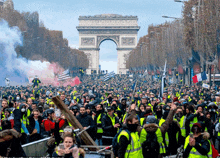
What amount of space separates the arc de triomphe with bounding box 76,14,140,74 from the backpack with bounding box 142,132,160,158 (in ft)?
361

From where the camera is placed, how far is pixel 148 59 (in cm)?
7869

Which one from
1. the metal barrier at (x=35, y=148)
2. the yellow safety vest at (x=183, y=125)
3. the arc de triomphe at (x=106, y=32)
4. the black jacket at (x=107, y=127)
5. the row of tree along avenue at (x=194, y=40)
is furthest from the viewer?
the arc de triomphe at (x=106, y=32)

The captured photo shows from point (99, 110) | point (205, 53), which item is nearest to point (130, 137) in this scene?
point (99, 110)

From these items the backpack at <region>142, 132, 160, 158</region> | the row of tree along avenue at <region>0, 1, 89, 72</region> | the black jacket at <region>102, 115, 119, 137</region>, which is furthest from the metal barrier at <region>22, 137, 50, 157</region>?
the row of tree along avenue at <region>0, 1, 89, 72</region>

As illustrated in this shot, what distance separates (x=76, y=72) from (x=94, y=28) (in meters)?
27.2

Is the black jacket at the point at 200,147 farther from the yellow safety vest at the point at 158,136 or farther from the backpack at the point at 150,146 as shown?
the yellow safety vest at the point at 158,136

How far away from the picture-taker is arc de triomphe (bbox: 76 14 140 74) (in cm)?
11775

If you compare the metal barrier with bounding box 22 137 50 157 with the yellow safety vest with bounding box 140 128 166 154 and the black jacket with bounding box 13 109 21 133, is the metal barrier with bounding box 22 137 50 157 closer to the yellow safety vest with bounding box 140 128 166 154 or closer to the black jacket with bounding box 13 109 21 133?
the black jacket with bounding box 13 109 21 133

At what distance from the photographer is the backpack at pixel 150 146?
7.21 metres

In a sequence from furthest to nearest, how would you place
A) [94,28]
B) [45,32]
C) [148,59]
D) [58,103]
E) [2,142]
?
[94,28] → [148,59] → [45,32] → [58,103] → [2,142]

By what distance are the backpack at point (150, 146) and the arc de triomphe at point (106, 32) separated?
11018cm

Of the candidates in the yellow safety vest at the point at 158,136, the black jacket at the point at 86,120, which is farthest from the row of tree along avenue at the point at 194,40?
the yellow safety vest at the point at 158,136

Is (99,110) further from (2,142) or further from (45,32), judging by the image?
(45,32)

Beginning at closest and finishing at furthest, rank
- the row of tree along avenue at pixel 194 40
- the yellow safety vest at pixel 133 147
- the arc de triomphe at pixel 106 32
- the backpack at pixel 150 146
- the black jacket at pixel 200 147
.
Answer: the black jacket at pixel 200 147, the yellow safety vest at pixel 133 147, the backpack at pixel 150 146, the row of tree along avenue at pixel 194 40, the arc de triomphe at pixel 106 32
